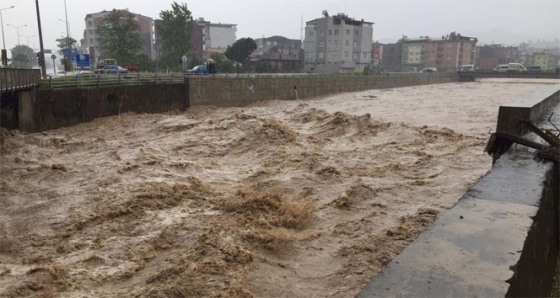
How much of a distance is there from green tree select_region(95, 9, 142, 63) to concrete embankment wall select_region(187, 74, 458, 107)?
71.2 feet

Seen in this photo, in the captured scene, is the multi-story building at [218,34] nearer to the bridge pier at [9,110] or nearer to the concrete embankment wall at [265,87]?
the concrete embankment wall at [265,87]

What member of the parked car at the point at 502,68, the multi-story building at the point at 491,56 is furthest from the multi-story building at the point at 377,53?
the parked car at the point at 502,68

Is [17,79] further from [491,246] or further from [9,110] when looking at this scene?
[491,246]

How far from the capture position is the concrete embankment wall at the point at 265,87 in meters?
29.8

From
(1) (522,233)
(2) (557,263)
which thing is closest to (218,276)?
(1) (522,233)

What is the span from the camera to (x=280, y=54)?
7119 centimetres

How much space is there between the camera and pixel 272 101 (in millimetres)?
34969

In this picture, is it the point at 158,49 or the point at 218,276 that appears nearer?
the point at 218,276

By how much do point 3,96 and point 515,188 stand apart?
749 inches

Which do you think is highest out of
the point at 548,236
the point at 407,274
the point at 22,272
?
the point at 407,274

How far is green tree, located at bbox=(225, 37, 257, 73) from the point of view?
57.6m

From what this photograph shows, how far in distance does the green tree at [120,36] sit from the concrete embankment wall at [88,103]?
24851 mm

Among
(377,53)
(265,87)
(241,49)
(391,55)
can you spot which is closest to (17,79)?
(265,87)

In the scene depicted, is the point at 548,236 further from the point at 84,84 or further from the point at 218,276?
the point at 84,84
